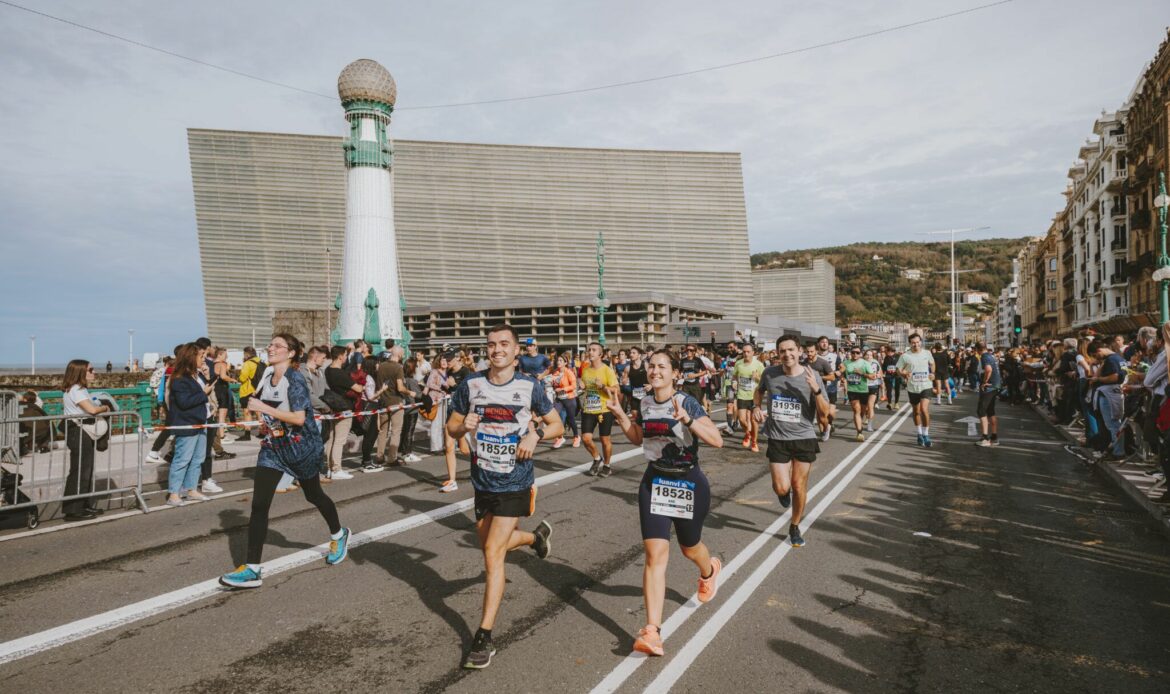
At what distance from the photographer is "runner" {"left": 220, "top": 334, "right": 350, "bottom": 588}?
5340 millimetres

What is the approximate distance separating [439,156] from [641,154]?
93.7 feet

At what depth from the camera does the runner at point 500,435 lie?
4.24 meters

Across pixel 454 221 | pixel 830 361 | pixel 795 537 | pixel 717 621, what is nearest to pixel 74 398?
pixel 717 621

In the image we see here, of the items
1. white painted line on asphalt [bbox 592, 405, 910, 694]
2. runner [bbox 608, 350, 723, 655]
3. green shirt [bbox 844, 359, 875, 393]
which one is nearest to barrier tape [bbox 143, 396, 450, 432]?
white painted line on asphalt [bbox 592, 405, 910, 694]

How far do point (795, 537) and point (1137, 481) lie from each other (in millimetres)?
5276

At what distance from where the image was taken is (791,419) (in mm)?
6711

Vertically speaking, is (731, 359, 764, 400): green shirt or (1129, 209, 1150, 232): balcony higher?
(1129, 209, 1150, 232): balcony

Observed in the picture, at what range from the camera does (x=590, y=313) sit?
89812 mm

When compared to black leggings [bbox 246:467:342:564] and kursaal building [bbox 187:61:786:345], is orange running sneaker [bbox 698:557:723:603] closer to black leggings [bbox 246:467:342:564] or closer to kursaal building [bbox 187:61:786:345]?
black leggings [bbox 246:467:342:564]

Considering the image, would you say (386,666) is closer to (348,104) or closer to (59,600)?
(59,600)

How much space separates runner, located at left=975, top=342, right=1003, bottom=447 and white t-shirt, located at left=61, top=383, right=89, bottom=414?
1298 cm

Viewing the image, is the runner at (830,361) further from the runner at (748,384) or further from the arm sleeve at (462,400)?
the arm sleeve at (462,400)

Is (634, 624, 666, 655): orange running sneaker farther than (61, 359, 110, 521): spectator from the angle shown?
No

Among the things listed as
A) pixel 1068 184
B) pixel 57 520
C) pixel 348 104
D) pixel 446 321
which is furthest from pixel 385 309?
pixel 1068 184
